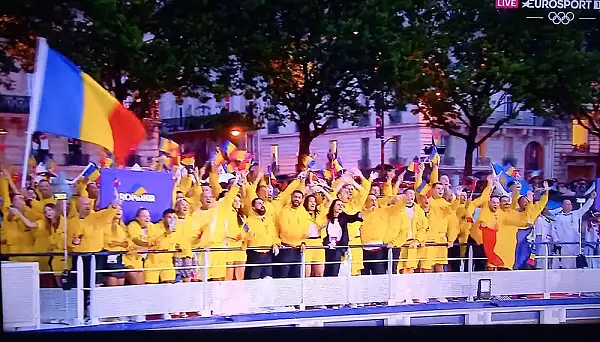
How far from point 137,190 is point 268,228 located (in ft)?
2.05

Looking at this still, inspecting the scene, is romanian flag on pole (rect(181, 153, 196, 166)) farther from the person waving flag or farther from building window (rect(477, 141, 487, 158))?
building window (rect(477, 141, 487, 158))

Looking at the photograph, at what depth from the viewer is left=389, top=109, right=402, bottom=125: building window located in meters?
3.15

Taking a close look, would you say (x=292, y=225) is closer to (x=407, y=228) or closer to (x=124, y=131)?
(x=407, y=228)

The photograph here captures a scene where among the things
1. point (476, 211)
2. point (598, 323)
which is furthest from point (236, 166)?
point (598, 323)

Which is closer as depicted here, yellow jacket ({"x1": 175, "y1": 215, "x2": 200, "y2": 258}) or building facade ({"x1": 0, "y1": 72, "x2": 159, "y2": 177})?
building facade ({"x1": 0, "y1": 72, "x2": 159, "y2": 177})

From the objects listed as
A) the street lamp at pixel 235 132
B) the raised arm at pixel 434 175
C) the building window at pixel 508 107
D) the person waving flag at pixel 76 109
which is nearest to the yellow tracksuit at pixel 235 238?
the street lamp at pixel 235 132

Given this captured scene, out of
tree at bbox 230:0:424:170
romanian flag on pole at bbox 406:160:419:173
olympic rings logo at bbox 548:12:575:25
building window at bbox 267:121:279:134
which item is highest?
olympic rings logo at bbox 548:12:575:25

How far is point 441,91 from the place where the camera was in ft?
10.5

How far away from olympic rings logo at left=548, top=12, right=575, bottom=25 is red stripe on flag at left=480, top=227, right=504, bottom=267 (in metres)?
1.03

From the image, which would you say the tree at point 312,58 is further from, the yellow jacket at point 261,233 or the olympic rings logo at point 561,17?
the olympic rings logo at point 561,17

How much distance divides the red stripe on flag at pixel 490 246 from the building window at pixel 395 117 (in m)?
0.71

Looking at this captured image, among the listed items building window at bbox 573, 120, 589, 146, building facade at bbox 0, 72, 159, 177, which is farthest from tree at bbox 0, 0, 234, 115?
building window at bbox 573, 120, 589, 146

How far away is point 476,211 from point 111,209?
1.71 m

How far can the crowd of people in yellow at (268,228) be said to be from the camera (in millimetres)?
3039
